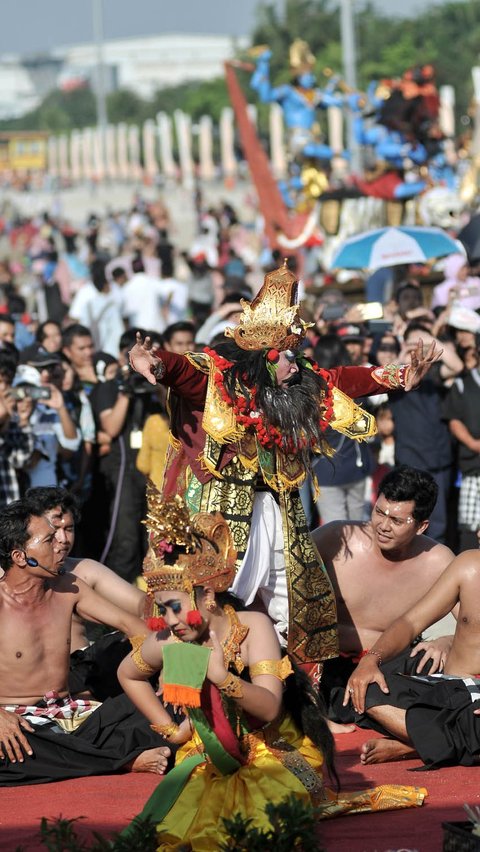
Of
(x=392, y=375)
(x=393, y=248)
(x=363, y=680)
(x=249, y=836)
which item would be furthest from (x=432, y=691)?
(x=393, y=248)

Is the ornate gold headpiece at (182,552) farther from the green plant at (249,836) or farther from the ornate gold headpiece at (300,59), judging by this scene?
the ornate gold headpiece at (300,59)

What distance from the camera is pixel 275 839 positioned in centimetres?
424

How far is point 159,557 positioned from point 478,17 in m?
65.8

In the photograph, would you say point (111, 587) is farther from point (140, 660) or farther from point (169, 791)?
point (169, 791)

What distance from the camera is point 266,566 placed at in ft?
19.1

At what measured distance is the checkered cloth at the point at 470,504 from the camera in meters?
8.80

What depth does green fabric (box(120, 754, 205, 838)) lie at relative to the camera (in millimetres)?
4621

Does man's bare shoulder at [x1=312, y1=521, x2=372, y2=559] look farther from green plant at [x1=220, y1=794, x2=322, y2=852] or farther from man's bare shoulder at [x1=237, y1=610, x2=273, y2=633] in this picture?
green plant at [x1=220, y1=794, x2=322, y2=852]

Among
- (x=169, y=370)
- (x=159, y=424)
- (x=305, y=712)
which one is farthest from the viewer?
(x=159, y=424)

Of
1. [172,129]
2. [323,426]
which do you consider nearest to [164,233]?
[323,426]

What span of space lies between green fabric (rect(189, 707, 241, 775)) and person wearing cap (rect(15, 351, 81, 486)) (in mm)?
3981

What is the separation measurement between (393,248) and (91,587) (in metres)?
5.71

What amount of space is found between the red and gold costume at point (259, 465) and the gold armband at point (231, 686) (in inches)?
48.2

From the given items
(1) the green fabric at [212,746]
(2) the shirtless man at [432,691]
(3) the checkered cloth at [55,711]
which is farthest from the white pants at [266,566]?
(1) the green fabric at [212,746]
